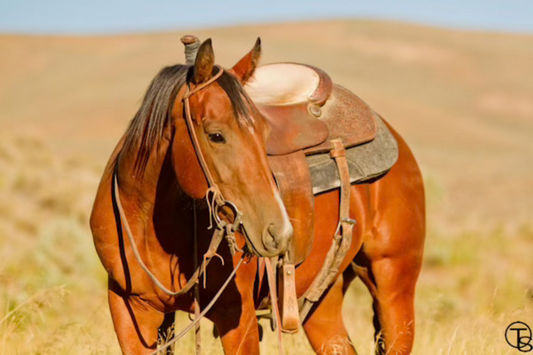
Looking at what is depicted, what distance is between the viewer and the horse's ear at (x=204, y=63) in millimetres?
2973

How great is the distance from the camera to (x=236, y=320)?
3.43 metres

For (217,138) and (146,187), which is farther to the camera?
(146,187)

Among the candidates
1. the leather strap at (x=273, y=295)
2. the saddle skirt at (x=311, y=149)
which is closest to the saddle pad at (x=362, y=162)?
the saddle skirt at (x=311, y=149)

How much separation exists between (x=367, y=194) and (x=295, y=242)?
2.82 ft

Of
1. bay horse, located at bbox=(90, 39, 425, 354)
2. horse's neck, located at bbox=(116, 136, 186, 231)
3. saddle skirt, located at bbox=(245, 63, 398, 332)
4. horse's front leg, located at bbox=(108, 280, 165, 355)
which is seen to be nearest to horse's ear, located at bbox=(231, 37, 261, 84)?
bay horse, located at bbox=(90, 39, 425, 354)

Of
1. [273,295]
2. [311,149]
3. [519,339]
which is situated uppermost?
[311,149]

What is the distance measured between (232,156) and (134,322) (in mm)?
1125

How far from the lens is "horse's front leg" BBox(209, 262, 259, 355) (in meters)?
3.41

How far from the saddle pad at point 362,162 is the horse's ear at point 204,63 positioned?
1122 mm

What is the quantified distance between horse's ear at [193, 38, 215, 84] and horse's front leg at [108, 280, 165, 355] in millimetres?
1190

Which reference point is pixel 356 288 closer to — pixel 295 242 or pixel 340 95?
pixel 340 95

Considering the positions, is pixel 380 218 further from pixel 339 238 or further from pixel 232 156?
pixel 232 156

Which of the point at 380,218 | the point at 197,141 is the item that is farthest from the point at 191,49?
the point at 380,218

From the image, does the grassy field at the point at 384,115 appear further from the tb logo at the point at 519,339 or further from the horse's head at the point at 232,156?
the horse's head at the point at 232,156
